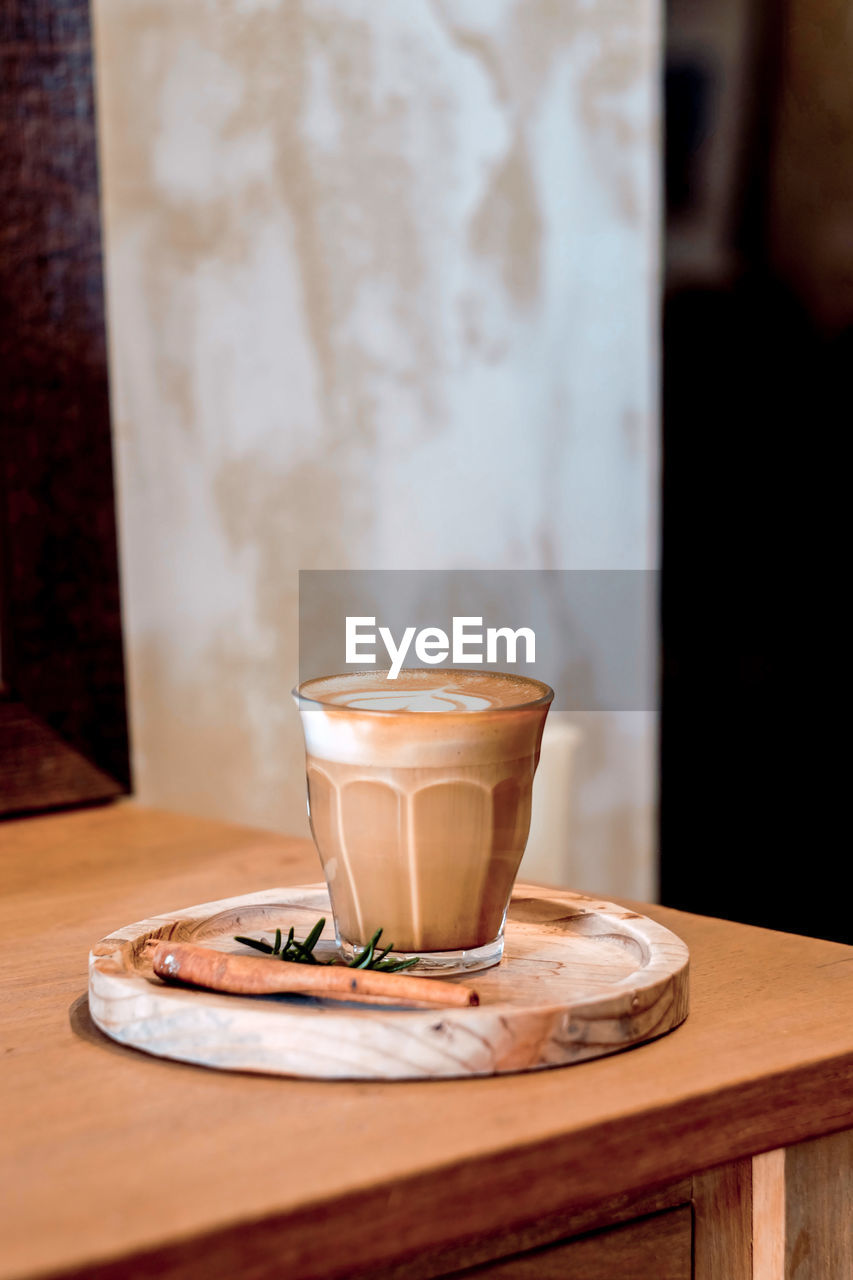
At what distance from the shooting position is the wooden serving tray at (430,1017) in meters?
0.53

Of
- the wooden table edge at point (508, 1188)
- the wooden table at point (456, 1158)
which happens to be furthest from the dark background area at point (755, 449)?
the wooden table edge at point (508, 1188)

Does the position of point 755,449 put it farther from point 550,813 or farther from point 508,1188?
point 508,1188

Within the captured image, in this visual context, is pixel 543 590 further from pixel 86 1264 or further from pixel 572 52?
pixel 86 1264

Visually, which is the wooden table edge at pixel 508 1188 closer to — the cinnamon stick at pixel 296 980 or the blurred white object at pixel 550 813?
the cinnamon stick at pixel 296 980

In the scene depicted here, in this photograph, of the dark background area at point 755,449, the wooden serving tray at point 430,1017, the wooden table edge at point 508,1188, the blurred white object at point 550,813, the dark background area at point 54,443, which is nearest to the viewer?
the wooden table edge at point 508,1188

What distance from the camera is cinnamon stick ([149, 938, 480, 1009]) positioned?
0.58 metres

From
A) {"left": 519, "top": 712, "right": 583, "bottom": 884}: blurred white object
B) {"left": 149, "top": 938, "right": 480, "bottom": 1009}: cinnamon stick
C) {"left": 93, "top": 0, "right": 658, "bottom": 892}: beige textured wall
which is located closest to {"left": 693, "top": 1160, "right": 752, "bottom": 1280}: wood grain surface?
{"left": 149, "top": 938, "right": 480, "bottom": 1009}: cinnamon stick

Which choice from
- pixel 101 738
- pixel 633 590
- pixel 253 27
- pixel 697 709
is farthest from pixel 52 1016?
pixel 253 27

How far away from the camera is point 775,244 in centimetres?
151

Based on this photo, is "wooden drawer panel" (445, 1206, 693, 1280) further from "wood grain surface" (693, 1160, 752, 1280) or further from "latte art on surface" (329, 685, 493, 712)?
"latte art on surface" (329, 685, 493, 712)

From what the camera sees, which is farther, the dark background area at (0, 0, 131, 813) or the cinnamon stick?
the dark background area at (0, 0, 131, 813)

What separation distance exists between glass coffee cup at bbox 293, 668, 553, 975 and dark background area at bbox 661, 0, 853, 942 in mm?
898

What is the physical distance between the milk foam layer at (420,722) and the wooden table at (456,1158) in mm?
149

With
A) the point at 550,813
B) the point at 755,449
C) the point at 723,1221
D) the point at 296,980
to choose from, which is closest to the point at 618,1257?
the point at 723,1221
